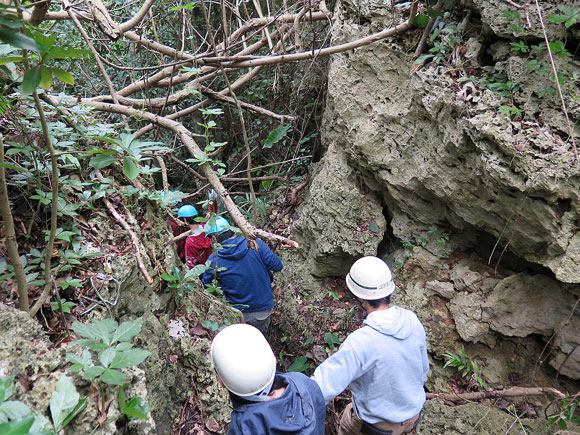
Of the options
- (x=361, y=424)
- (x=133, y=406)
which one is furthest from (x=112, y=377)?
(x=361, y=424)

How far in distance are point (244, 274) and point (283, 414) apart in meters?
2.04

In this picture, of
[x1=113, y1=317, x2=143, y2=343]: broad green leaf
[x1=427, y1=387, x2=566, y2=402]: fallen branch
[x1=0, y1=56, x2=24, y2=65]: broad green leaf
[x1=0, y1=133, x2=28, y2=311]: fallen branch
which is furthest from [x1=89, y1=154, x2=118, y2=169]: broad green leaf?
[x1=427, y1=387, x2=566, y2=402]: fallen branch

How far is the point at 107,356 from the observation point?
4.86ft

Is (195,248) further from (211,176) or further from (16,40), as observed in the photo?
(16,40)

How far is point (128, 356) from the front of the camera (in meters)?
1.48

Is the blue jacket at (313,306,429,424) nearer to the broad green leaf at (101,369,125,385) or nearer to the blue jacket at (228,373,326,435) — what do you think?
the blue jacket at (228,373,326,435)

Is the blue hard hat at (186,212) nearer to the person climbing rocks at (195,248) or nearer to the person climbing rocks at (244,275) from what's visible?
the person climbing rocks at (195,248)

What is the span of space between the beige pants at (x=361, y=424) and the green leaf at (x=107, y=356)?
1705 mm

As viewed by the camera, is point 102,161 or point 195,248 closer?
point 102,161

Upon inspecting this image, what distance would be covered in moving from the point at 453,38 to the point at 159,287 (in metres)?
3.13

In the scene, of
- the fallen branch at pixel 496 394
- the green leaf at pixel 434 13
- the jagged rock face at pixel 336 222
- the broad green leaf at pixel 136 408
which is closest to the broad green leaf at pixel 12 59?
the broad green leaf at pixel 136 408

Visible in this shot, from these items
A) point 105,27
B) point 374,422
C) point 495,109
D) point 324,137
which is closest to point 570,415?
point 374,422

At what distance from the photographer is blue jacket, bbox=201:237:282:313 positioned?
343 centimetres

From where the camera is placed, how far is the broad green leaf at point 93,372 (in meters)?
1.43
